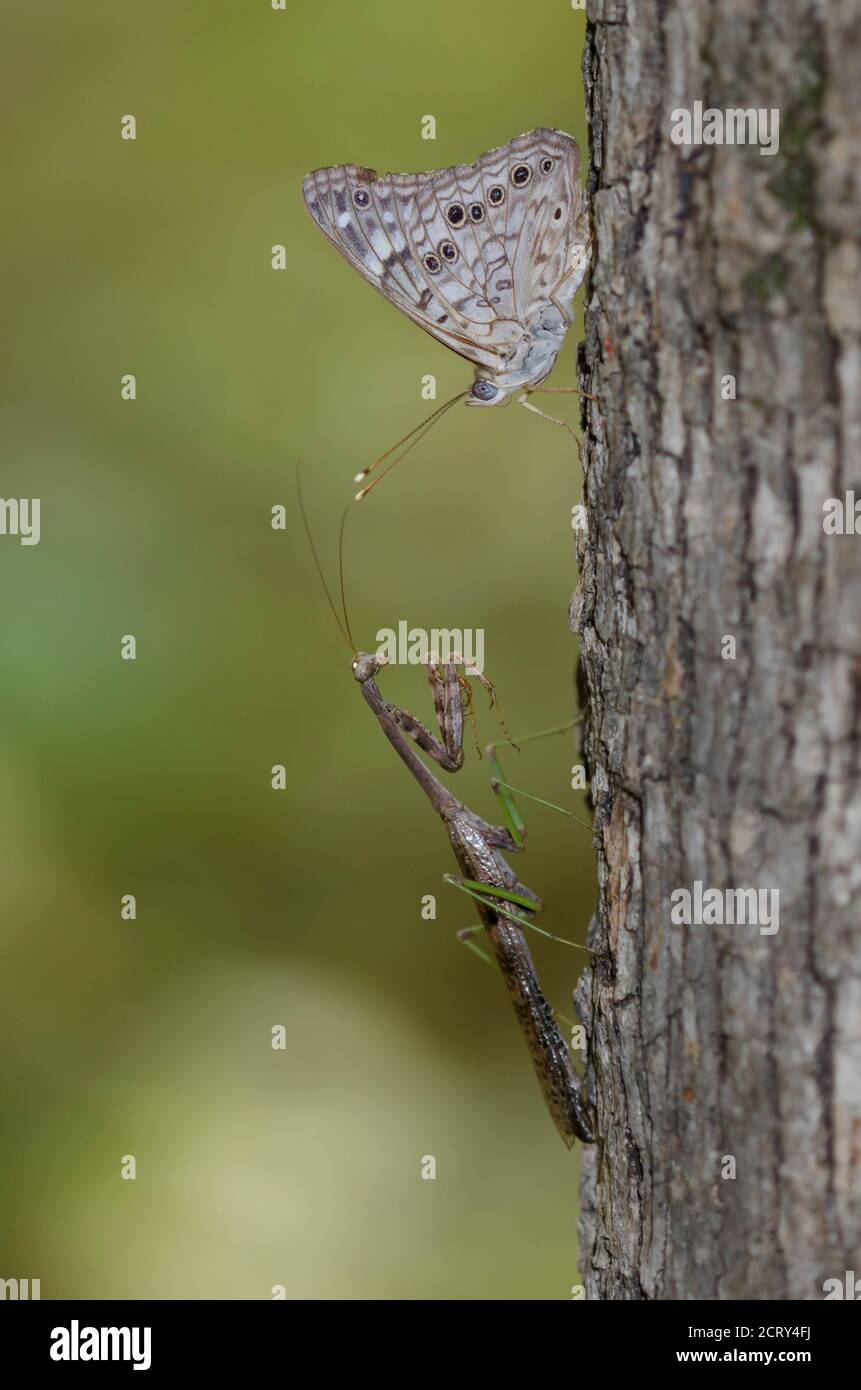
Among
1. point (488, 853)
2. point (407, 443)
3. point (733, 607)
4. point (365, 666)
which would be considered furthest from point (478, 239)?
point (407, 443)

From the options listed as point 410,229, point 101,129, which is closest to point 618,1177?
point 410,229

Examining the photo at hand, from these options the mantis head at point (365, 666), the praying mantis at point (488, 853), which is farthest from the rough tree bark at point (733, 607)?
the mantis head at point (365, 666)

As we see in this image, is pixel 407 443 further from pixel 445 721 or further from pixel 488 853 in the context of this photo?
pixel 488 853

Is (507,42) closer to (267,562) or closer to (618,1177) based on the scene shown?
(267,562)

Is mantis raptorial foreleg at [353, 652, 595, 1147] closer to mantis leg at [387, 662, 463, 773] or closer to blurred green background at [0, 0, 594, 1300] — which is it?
mantis leg at [387, 662, 463, 773]

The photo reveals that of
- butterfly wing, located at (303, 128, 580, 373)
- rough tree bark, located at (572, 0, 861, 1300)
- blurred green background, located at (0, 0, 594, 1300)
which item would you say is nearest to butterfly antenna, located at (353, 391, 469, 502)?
blurred green background, located at (0, 0, 594, 1300)

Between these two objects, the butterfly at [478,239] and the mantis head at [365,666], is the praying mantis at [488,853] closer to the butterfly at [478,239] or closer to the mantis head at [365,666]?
the mantis head at [365,666]
